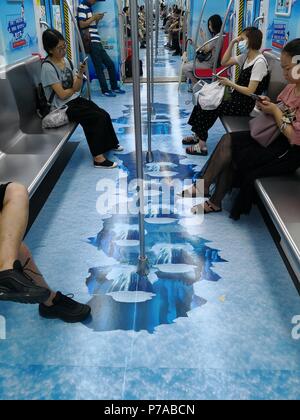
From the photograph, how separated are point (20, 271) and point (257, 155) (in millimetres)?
1713

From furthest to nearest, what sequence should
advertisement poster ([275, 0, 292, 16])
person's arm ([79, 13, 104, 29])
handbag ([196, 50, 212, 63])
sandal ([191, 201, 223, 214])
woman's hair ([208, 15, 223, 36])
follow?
person's arm ([79, 13, 104, 29])
handbag ([196, 50, 212, 63])
woman's hair ([208, 15, 223, 36])
advertisement poster ([275, 0, 292, 16])
sandal ([191, 201, 223, 214])

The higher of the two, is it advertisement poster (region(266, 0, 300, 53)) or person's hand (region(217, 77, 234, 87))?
advertisement poster (region(266, 0, 300, 53))

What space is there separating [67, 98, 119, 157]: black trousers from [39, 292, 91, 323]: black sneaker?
208cm

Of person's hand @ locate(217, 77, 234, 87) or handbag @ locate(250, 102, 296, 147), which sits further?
person's hand @ locate(217, 77, 234, 87)

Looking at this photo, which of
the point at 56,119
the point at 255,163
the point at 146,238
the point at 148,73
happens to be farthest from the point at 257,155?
the point at 56,119

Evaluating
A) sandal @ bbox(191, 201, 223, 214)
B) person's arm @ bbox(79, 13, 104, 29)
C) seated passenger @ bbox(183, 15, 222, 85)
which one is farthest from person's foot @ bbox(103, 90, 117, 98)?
sandal @ bbox(191, 201, 223, 214)

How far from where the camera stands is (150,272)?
88.7 inches

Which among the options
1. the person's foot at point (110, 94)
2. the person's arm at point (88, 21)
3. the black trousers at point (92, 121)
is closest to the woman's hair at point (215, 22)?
the person's arm at point (88, 21)

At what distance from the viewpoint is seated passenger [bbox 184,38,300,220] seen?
7.70 ft

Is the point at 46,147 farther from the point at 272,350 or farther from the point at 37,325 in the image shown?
the point at 272,350

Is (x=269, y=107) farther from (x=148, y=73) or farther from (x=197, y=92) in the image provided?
(x=197, y=92)

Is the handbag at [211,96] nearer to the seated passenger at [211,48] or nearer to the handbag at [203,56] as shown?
the seated passenger at [211,48]

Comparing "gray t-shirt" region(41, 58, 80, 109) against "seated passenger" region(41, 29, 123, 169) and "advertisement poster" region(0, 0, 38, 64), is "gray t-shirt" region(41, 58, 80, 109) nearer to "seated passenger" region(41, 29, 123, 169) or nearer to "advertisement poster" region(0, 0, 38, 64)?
"seated passenger" region(41, 29, 123, 169)

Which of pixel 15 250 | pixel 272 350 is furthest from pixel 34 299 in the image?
pixel 272 350
